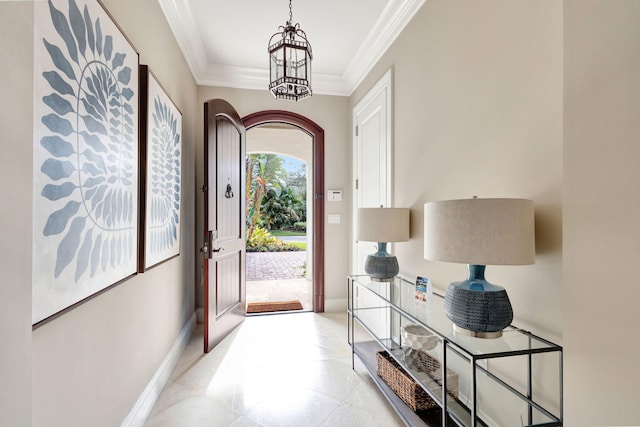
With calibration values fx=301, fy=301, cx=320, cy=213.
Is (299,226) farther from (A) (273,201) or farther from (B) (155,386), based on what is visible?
(B) (155,386)

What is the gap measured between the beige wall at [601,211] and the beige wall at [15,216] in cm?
112

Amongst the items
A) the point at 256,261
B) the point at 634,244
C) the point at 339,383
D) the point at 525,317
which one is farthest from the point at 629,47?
the point at 256,261

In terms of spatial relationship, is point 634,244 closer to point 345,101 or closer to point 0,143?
point 0,143

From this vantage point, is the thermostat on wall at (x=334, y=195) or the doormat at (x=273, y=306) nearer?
the thermostat on wall at (x=334, y=195)

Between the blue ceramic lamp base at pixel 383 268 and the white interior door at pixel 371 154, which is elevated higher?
the white interior door at pixel 371 154

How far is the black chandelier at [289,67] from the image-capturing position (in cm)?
189

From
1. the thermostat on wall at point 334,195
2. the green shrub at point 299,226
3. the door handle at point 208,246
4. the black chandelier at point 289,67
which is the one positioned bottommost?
the green shrub at point 299,226

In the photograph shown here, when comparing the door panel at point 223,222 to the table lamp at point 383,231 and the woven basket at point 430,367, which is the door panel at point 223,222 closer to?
the table lamp at point 383,231

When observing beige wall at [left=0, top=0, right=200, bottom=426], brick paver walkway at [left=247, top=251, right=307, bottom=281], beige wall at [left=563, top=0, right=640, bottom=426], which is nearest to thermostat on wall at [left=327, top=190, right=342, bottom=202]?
beige wall at [left=0, top=0, right=200, bottom=426]

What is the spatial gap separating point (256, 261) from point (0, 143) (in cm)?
718

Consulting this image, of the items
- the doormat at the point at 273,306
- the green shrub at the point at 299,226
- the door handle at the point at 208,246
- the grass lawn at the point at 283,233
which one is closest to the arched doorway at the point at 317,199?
the doormat at the point at 273,306

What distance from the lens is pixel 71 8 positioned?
1021 millimetres

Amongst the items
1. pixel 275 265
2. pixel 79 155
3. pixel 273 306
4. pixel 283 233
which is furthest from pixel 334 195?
pixel 283 233

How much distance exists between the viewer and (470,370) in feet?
4.63
